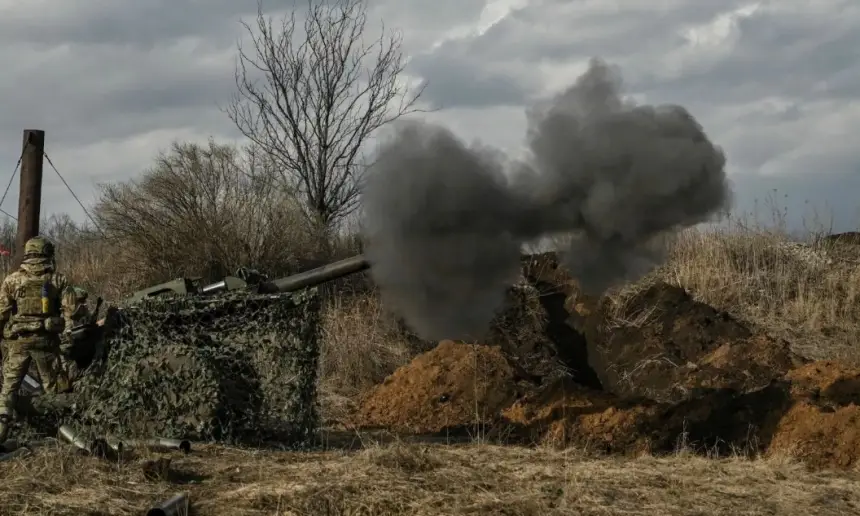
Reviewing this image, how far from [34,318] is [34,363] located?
0.56 metres

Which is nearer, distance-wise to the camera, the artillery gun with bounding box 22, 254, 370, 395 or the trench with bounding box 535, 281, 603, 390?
the artillery gun with bounding box 22, 254, 370, 395

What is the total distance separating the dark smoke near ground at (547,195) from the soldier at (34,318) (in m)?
3.49

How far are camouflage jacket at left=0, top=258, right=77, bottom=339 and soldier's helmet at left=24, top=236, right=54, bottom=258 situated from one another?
55 millimetres

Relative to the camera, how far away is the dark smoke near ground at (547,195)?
9.84m

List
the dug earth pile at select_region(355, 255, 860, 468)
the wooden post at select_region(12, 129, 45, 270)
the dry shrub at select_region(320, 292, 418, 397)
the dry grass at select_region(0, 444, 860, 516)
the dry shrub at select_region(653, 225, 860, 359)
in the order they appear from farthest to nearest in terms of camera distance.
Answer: the dry shrub at select_region(653, 225, 860, 359) → the dry shrub at select_region(320, 292, 418, 397) → the wooden post at select_region(12, 129, 45, 270) → the dug earth pile at select_region(355, 255, 860, 468) → the dry grass at select_region(0, 444, 860, 516)

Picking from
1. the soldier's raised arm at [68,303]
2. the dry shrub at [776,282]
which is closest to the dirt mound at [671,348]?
the dry shrub at [776,282]

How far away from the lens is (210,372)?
32.7ft

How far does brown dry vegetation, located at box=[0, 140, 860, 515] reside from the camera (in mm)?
7617

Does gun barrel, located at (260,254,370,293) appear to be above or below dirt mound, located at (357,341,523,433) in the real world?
above

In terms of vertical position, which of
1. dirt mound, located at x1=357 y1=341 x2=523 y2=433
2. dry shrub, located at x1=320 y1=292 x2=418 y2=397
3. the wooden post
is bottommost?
dirt mound, located at x1=357 y1=341 x2=523 y2=433

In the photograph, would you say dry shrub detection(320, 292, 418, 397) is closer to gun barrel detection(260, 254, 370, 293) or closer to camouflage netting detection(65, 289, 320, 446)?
gun barrel detection(260, 254, 370, 293)

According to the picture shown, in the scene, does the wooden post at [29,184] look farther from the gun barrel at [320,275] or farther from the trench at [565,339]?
the trench at [565,339]

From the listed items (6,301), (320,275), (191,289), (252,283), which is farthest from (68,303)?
(320,275)

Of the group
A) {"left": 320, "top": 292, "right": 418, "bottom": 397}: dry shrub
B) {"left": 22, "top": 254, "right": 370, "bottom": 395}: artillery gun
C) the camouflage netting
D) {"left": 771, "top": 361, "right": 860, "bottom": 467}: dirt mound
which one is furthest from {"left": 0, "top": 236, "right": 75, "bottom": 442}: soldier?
{"left": 771, "top": 361, "right": 860, "bottom": 467}: dirt mound
